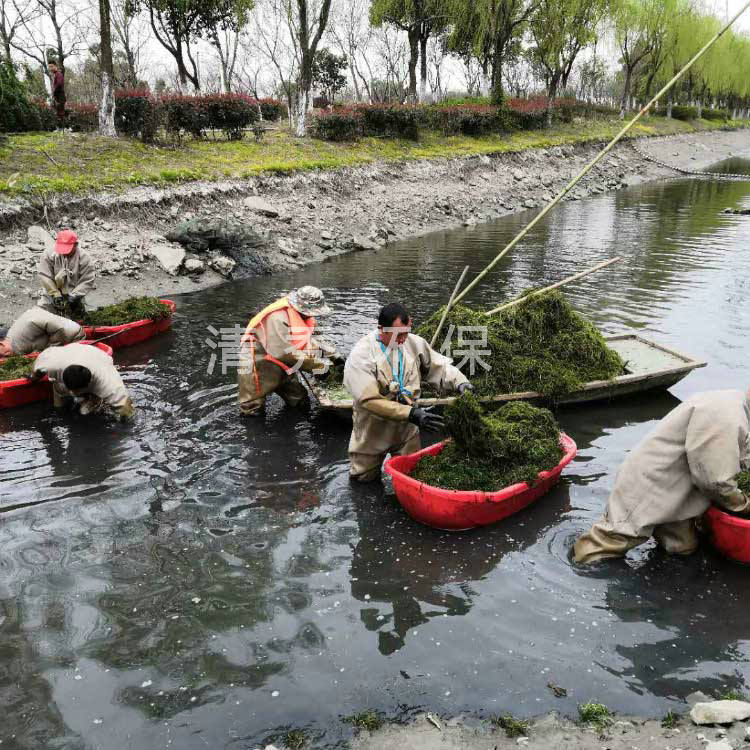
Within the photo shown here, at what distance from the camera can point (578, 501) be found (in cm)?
618

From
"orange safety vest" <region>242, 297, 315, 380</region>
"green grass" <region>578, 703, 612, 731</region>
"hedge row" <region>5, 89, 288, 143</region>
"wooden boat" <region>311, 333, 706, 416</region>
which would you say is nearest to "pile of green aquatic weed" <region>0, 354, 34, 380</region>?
"orange safety vest" <region>242, 297, 315, 380</region>

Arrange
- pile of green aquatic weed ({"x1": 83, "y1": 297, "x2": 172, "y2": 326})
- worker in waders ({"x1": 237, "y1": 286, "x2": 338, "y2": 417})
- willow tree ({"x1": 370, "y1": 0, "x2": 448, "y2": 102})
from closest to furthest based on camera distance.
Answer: worker in waders ({"x1": 237, "y1": 286, "x2": 338, "y2": 417}), pile of green aquatic weed ({"x1": 83, "y1": 297, "x2": 172, "y2": 326}), willow tree ({"x1": 370, "y1": 0, "x2": 448, "y2": 102})

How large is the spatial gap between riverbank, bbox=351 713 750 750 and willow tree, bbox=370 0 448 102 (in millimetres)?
33131

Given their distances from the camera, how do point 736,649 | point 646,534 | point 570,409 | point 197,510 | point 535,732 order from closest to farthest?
point 535,732 → point 736,649 → point 646,534 → point 197,510 → point 570,409

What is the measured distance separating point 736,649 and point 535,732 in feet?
5.36

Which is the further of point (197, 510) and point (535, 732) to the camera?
point (197, 510)

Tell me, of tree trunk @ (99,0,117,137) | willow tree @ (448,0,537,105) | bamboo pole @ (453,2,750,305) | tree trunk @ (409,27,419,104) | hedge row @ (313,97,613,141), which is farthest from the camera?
willow tree @ (448,0,537,105)

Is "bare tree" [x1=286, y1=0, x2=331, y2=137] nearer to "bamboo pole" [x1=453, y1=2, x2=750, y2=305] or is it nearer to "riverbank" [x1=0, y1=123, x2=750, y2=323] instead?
"riverbank" [x1=0, y1=123, x2=750, y2=323]

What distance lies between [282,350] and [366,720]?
15.0ft

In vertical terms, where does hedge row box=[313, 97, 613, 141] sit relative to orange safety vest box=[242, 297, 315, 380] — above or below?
above

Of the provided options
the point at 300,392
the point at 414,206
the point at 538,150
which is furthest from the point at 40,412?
the point at 538,150

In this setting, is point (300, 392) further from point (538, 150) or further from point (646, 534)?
point (538, 150)

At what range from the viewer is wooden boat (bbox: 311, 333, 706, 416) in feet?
23.9

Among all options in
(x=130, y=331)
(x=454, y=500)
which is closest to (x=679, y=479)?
(x=454, y=500)
